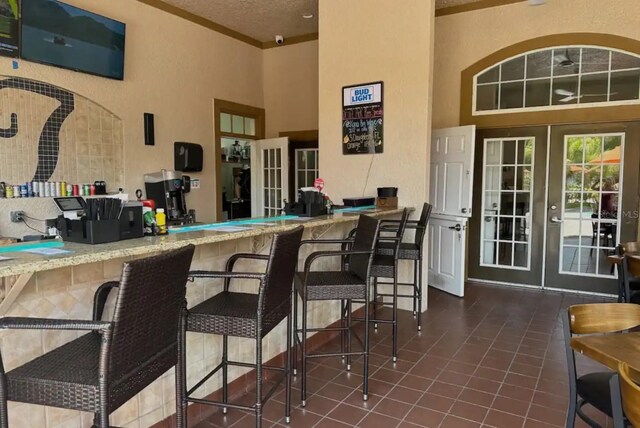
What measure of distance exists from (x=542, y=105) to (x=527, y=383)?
345 cm

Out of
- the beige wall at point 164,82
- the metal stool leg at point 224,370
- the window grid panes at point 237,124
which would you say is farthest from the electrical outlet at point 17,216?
the window grid panes at point 237,124

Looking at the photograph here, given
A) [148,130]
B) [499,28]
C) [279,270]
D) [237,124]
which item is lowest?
[279,270]

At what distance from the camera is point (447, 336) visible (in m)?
3.71

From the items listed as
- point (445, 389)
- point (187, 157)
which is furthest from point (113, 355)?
point (187, 157)

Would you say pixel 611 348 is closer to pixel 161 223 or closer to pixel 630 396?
pixel 630 396

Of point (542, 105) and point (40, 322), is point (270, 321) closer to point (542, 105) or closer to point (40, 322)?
point (40, 322)

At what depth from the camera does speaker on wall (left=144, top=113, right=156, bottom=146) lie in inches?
196

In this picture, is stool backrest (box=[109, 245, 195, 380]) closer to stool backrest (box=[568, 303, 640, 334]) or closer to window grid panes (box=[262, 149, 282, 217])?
stool backrest (box=[568, 303, 640, 334])

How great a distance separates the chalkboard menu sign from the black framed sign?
3059mm

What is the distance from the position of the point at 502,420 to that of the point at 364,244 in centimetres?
124

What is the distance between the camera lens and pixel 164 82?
5242mm

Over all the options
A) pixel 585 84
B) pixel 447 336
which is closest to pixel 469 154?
pixel 585 84

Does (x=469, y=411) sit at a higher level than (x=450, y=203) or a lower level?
lower

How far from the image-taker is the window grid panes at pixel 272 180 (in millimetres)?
6641
